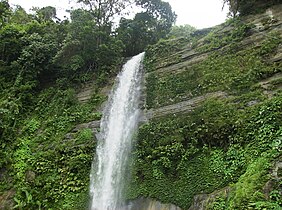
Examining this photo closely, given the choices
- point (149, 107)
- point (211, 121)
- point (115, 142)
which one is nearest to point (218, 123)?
point (211, 121)

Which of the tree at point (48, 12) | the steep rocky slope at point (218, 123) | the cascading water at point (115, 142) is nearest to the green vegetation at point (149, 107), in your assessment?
the steep rocky slope at point (218, 123)

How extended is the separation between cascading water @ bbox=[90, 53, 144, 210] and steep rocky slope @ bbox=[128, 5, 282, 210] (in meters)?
0.54

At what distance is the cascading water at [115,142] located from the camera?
11.2 m

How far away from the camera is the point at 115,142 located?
500 inches

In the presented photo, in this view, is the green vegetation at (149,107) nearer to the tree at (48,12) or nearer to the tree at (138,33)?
the tree at (138,33)

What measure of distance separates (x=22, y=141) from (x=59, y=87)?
359 cm

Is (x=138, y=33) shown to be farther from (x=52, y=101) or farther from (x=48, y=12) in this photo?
(x=48, y=12)

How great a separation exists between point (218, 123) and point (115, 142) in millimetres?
4104

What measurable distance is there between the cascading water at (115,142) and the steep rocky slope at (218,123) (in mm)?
545

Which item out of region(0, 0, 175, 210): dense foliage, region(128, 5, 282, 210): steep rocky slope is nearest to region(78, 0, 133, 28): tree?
region(0, 0, 175, 210): dense foliage

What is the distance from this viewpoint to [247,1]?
13.8 m

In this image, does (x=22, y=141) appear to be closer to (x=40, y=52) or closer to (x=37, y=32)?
(x=40, y=52)

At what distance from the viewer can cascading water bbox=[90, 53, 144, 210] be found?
11164 mm

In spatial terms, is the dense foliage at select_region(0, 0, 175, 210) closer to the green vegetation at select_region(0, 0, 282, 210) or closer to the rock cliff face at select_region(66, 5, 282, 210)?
the green vegetation at select_region(0, 0, 282, 210)
